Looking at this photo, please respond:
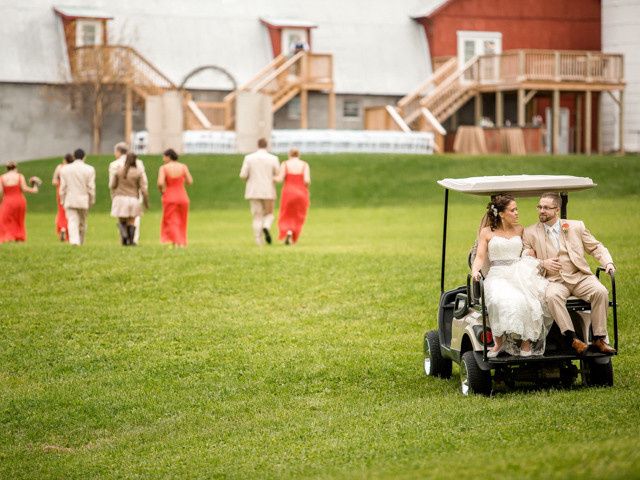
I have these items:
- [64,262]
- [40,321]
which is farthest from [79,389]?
[64,262]

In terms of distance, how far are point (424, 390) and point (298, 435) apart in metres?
1.86

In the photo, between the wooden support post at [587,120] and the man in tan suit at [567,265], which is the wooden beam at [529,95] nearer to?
the wooden support post at [587,120]

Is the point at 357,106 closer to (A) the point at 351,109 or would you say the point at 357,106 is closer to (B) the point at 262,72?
(A) the point at 351,109

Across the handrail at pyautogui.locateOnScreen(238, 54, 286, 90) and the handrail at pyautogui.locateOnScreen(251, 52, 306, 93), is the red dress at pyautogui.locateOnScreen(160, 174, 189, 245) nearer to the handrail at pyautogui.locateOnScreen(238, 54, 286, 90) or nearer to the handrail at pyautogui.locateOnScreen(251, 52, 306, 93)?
the handrail at pyautogui.locateOnScreen(238, 54, 286, 90)

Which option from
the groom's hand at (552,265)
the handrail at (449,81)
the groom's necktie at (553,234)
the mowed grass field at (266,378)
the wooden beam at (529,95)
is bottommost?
the mowed grass field at (266,378)

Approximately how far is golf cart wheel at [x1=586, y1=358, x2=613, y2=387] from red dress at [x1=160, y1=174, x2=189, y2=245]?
1282 cm

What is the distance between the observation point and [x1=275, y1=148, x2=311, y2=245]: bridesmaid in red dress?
24203 millimetres

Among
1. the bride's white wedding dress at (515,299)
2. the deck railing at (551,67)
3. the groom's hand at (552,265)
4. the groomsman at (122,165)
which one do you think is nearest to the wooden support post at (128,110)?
the deck railing at (551,67)

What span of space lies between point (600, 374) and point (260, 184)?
13553 mm

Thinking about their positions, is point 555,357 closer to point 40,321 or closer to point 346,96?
point 40,321

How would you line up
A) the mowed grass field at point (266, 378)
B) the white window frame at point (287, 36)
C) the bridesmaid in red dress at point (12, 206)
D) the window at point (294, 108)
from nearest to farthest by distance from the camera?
the mowed grass field at point (266, 378), the bridesmaid in red dress at point (12, 206), the window at point (294, 108), the white window frame at point (287, 36)

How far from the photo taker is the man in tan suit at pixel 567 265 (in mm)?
10500

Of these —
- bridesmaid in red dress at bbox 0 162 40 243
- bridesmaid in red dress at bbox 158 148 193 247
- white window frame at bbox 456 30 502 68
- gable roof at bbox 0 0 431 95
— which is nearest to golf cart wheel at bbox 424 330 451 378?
bridesmaid in red dress at bbox 158 148 193 247

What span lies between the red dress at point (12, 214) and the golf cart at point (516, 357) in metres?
15.3
